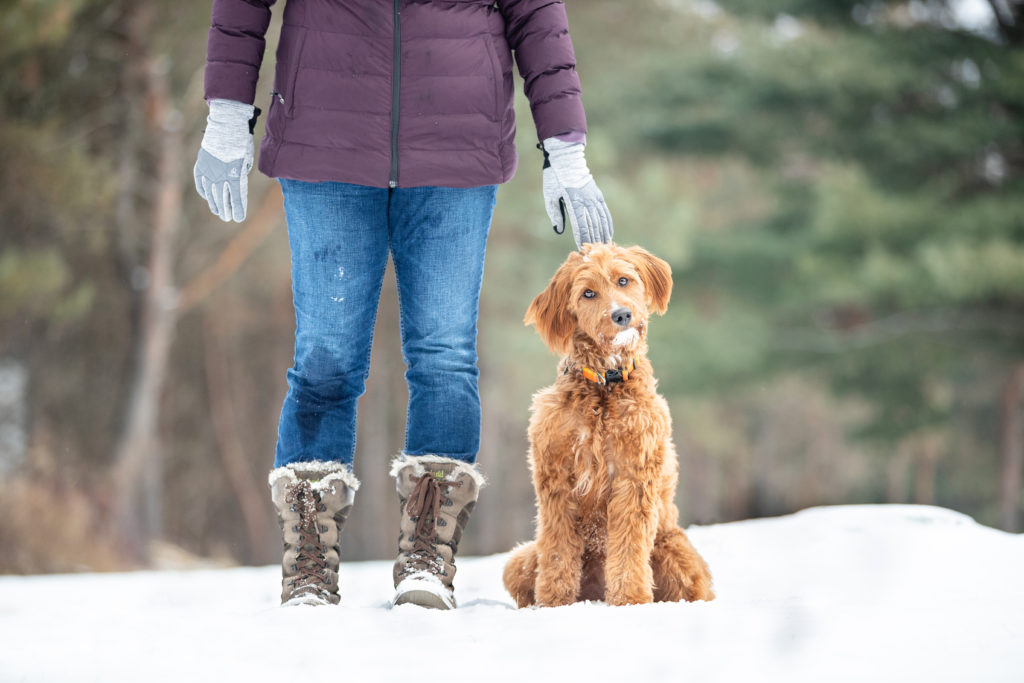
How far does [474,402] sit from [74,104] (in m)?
10.9

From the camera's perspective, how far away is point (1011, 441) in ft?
48.0

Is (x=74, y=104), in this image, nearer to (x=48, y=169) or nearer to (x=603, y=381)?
(x=48, y=169)

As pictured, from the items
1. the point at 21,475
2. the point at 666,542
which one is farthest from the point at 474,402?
the point at 21,475

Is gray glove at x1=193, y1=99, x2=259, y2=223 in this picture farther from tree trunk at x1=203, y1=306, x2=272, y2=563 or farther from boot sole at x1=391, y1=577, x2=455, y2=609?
tree trunk at x1=203, y1=306, x2=272, y2=563

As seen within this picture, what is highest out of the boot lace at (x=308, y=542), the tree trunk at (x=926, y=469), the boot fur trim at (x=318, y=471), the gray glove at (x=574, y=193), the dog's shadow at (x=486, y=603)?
the gray glove at (x=574, y=193)

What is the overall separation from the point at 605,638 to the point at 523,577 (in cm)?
90

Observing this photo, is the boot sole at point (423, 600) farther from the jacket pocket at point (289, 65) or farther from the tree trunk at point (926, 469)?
the tree trunk at point (926, 469)

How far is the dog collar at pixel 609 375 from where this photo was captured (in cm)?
301

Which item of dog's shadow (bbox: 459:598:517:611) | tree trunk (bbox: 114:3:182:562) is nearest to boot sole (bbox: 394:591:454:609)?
dog's shadow (bbox: 459:598:517:611)

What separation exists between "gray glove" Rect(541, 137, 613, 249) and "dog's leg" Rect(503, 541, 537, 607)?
103 centimetres

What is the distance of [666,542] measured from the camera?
3123 millimetres

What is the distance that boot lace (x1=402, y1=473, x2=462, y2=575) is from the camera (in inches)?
119

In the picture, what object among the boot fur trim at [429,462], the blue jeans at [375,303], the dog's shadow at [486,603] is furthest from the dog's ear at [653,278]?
the dog's shadow at [486,603]

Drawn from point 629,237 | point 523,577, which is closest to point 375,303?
point 523,577
